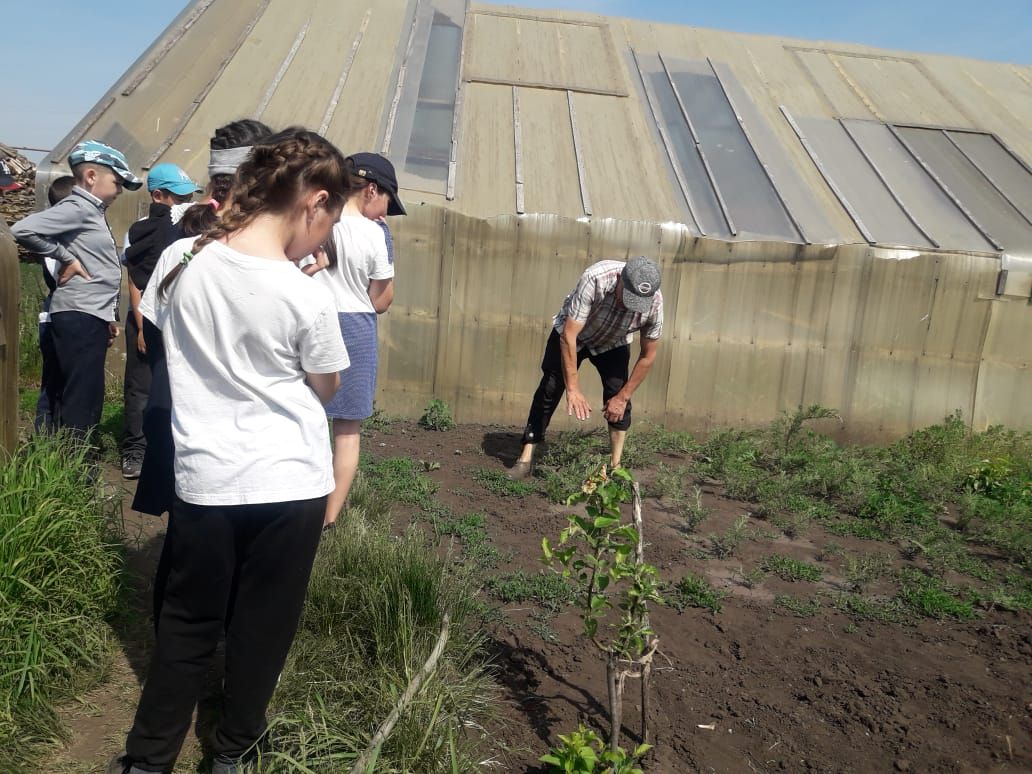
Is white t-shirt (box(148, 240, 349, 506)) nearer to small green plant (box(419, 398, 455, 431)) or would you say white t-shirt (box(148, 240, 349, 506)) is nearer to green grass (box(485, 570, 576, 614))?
green grass (box(485, 570, 576, 614))

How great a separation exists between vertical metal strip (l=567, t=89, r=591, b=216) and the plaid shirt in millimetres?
2401

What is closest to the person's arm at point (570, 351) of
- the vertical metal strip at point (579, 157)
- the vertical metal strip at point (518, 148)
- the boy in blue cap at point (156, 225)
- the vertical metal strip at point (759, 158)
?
the boy in blue cap at point (156, 225)

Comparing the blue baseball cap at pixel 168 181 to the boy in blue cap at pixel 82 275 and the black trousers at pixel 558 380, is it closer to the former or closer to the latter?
the boy in blue cap at pixel 82 275

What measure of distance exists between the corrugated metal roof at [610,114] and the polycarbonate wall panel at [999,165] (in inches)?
1.0

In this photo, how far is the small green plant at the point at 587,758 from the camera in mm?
2531

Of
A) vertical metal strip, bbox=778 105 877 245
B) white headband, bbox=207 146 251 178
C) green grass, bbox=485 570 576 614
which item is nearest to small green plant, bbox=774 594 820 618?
green grass, bbox=485 570 576 614

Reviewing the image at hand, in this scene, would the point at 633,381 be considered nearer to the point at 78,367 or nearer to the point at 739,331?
the point at 739,331

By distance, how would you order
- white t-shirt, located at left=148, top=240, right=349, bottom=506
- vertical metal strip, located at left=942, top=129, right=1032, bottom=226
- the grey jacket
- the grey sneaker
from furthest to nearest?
vertical metal strip, located at left=942, top=129, right=1032, bottom=226 < the grey sneaker < the grey jacket < white t-shirt, located at left=148, top=240, right=349, bottom=506

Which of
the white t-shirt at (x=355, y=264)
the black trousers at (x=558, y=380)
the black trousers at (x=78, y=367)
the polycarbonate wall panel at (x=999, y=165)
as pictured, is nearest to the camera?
the white t-shirt at (x=355, y=264)

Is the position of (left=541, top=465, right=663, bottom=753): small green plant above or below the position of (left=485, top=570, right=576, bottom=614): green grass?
above

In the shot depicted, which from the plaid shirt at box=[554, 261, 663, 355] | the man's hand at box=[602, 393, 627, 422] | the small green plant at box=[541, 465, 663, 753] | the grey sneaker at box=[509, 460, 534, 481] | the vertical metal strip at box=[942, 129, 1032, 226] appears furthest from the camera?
the vertical metal strip at box=[942, 129, 1032, 226]

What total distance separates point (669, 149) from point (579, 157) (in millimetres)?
1135

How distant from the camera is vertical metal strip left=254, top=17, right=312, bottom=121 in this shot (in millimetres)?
8484

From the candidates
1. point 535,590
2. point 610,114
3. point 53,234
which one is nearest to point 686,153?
point 610,114
